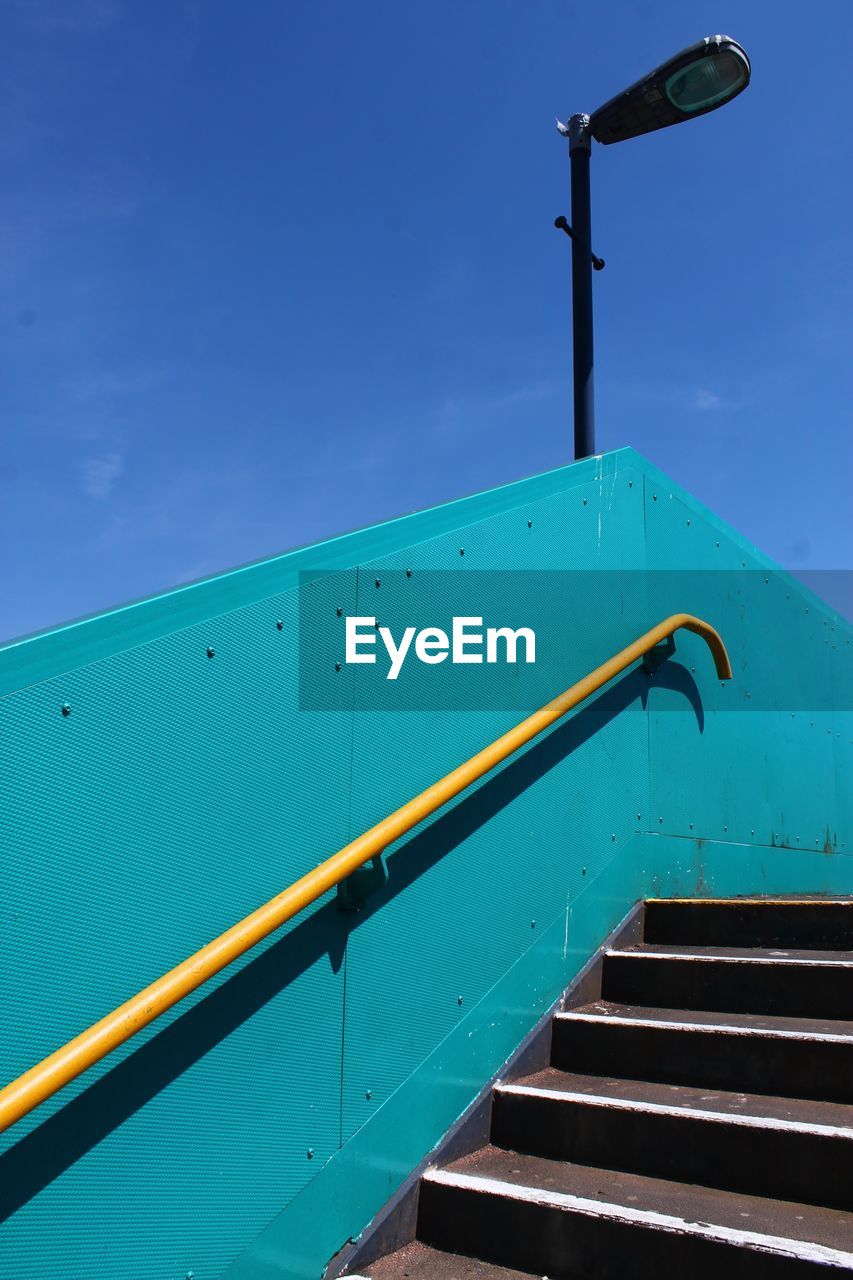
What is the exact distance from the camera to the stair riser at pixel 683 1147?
223 cm

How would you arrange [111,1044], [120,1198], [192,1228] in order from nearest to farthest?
[111,1044], [120,1198], [192,1228]

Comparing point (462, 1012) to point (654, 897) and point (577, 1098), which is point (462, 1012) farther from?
point (654, 897)

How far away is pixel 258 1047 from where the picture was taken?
213 cm

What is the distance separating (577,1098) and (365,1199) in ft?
1.92

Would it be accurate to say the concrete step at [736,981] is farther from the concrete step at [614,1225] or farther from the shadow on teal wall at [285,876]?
the concrete step at [614,1225]

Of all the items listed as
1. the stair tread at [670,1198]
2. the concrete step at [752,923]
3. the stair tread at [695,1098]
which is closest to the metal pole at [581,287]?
the concrete step at [752,923]

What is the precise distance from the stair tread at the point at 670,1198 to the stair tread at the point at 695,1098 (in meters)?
0.18

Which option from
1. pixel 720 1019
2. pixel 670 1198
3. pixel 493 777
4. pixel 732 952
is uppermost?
pixel 493 777

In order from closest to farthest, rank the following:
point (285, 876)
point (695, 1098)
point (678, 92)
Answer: point (285, 876) → point (695, 1098) → point (678, 92)

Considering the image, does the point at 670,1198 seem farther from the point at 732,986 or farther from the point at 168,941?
the point at 168,941

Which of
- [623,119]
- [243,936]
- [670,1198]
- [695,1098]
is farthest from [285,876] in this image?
[623,119]

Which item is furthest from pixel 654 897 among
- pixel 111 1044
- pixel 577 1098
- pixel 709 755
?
pixel 111 1044

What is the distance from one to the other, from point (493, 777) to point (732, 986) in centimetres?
93

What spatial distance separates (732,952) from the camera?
128 inches
